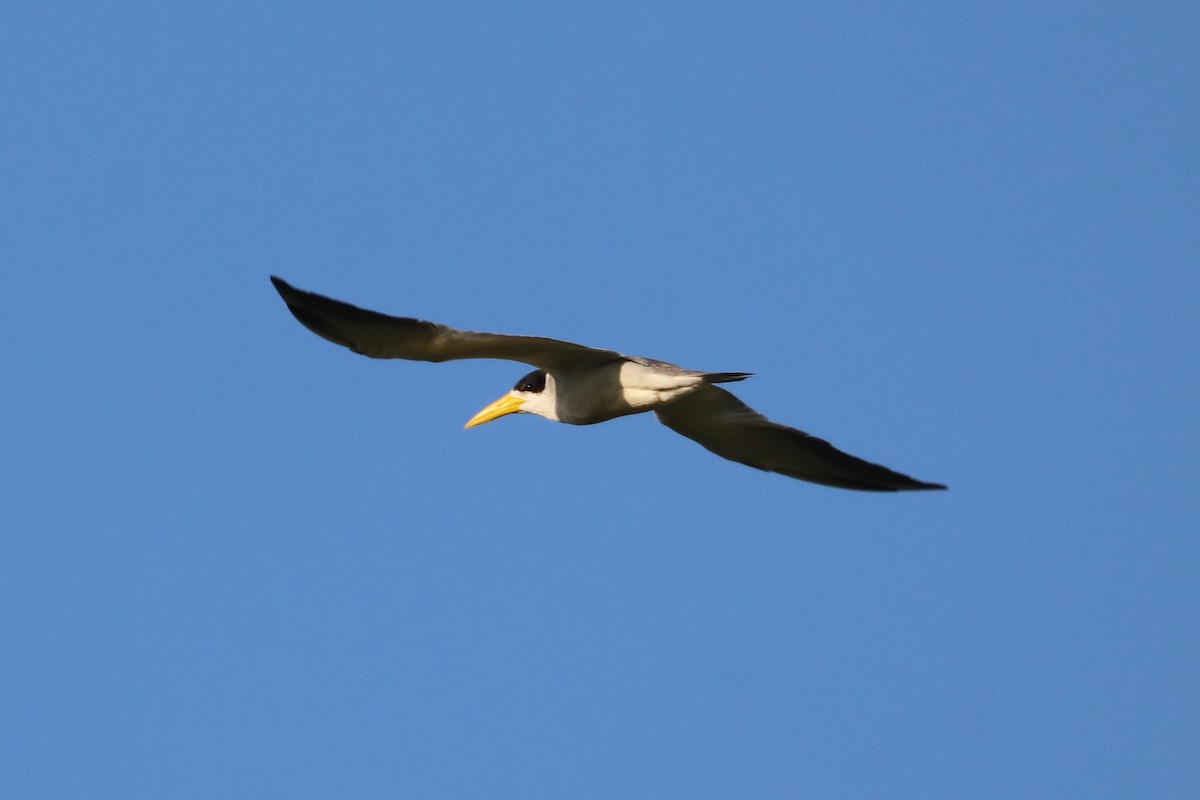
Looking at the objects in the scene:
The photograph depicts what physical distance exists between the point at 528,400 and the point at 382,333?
2907 mm

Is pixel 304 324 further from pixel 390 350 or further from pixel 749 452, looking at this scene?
pixel 749 452

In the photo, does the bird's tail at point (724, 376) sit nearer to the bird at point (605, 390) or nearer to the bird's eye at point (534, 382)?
the bird at point (605, 390)

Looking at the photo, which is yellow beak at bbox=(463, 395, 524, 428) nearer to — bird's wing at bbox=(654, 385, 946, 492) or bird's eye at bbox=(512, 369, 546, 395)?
bird's eye at bbox=(512, 369, 546, 395)

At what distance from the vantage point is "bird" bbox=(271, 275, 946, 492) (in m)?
10.4

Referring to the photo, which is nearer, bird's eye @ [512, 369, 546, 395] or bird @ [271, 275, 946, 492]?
bird @ [271, 275, 946, 492]

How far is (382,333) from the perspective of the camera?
34.1 feet

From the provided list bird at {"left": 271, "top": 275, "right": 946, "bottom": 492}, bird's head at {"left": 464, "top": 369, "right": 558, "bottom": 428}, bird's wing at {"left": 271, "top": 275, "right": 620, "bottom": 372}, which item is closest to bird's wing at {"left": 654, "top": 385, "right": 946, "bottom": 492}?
bird at {"left": 271, "top": 275, "right": 946, "bottom": 492}

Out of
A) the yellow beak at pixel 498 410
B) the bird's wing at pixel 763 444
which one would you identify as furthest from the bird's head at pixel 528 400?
the bird's wing at pixel 763 444

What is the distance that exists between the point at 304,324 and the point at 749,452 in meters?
4.51

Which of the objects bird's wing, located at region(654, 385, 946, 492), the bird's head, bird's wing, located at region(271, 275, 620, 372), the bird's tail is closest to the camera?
bird's wing, located at region(271, 275, 620, 372)

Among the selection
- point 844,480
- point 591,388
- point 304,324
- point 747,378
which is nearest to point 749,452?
point 844,480

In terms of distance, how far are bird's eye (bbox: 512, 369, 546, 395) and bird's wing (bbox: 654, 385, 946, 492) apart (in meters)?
1.01

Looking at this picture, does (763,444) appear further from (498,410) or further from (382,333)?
(382,333)

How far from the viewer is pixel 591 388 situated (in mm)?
12352
